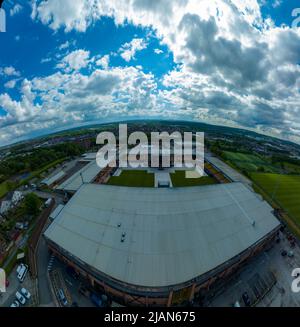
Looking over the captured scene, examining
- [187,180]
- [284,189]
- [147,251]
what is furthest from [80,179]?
[284,189]

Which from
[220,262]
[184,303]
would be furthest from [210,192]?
[184,303]

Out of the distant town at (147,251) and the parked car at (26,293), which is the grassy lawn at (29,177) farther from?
the parked car at (26,293)

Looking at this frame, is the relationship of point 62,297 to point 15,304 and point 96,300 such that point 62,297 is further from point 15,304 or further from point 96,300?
point 15,304

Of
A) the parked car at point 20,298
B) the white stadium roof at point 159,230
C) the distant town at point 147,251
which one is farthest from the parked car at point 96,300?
the parked car at point 20,298

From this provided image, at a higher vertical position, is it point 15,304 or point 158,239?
point 158,239
